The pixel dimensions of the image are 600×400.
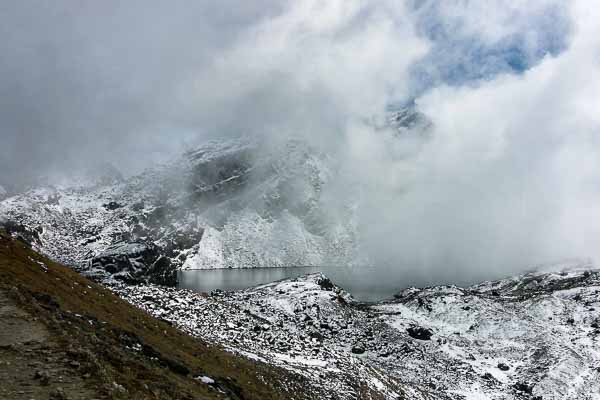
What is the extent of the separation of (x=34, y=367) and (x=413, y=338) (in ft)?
222

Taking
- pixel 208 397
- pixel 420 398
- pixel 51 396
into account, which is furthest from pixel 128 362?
pixel 420 398

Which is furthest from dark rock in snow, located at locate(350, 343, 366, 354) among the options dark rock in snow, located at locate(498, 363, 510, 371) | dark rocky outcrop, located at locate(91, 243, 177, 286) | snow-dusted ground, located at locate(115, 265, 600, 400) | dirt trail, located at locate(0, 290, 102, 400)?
dark rocky outcrop, located at locate(91, 243, 177, 286)

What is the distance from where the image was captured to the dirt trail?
36.8ft

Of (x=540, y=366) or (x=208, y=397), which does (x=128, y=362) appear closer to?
(x=208, y=397)

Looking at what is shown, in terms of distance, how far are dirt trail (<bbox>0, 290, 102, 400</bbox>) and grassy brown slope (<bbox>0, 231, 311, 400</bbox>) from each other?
32cm

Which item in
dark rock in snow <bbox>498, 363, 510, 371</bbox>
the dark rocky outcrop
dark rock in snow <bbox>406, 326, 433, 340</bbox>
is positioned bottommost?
dark rock in snow <bbox>498, 363, 510, 371</bbox>

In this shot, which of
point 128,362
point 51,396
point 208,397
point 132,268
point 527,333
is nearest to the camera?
point 51,396

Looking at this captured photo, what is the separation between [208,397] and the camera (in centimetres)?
1961

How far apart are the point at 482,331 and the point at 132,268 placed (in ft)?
332

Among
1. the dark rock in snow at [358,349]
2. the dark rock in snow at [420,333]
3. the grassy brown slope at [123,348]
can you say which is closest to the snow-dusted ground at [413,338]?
the dark rock in snow at [358,349]

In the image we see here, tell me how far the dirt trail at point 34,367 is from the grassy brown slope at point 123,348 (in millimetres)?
319

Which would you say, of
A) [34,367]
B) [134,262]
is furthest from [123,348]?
[134,262]

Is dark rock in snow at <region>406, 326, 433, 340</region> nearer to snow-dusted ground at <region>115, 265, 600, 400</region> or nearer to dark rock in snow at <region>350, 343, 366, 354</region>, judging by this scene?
snow-dusted ground at <region>115, 265, 600, 400</region>

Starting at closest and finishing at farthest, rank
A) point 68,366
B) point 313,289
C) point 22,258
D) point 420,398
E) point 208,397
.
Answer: point 68,366
point 208,397
point 22,258
point 420,398
point 313,289
